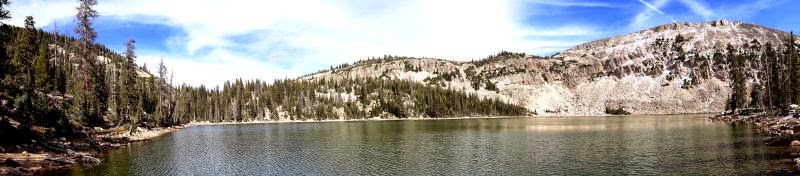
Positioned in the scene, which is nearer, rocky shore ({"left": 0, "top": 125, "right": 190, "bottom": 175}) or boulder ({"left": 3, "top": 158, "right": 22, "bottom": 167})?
boulder ({"left": 3, "top": 158, "right": 22, "bottom": 167})

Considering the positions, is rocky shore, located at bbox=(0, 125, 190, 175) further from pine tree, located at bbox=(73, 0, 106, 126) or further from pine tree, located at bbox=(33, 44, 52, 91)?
pine tree, located at bbox=(33, 44, 52, 91)

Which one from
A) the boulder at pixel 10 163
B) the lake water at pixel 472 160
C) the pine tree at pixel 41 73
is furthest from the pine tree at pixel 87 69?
the boulder at pixel 10 163

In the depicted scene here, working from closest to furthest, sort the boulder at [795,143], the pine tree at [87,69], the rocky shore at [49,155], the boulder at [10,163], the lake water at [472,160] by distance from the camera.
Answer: the boulder at [10,163] < the rocky shore at [49,155] < the lake water at [472,160] < the boulder at [795,143] < the pine tree at [87,69]

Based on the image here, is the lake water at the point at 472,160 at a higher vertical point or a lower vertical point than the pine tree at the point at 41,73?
lower

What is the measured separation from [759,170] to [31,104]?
76.0m

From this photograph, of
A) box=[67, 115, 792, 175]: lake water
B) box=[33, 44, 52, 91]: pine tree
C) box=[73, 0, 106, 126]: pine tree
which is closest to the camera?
box=[67, 115, 792, 175]: lake water

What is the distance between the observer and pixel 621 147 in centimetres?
6356

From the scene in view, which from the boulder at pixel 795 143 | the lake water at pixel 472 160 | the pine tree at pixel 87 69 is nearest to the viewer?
the lake water at pixel 472 160

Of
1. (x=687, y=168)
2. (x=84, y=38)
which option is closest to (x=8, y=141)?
(x=84, y=38)

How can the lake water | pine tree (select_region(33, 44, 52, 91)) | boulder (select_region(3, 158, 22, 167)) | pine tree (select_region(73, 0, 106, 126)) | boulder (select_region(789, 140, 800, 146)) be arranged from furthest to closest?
pine tree (select_region(33, 44, 52, 91)), pine tree (select_region(73, 0, 106, 126)), boulder (select_region(789, 140, 800, 146)), the lake water, boulder (select_region(3, 158, 22, 167))

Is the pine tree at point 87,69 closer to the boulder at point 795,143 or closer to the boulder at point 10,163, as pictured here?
the boulder at point 10,163

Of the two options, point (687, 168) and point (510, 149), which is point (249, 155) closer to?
point (510, 149)

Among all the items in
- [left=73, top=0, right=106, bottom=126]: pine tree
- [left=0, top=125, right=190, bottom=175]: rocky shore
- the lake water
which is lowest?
the lake water

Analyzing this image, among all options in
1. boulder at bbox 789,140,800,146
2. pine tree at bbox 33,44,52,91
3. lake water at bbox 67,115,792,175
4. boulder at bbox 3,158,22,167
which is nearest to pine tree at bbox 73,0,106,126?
pine tree at bbox 33,44,52,91
